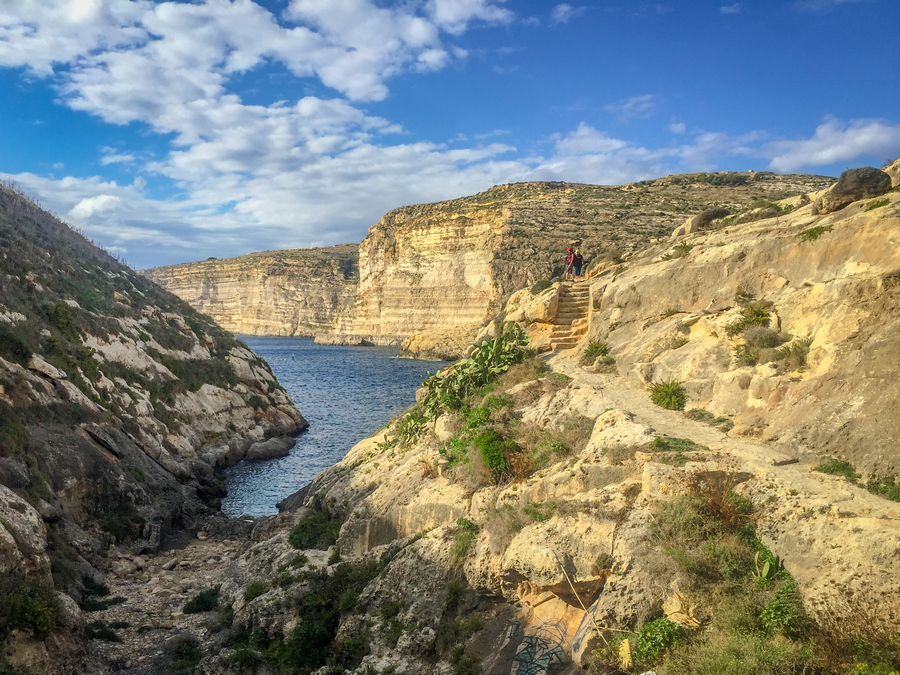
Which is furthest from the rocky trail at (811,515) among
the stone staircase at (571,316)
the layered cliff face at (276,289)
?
the layered cliff face at (276,289)

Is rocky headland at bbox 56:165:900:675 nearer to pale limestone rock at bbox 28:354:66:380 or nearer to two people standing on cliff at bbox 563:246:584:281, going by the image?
two people standing on cliff at bbox 563:246:584:281

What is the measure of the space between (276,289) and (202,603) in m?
130

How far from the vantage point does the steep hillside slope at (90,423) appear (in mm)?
12773

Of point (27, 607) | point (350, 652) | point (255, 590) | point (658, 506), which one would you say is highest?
point (658, 506)

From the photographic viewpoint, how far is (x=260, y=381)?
3859 centimetres

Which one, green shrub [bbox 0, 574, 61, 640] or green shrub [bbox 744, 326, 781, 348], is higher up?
green shrub [bbox 744, 326, 781, 348]

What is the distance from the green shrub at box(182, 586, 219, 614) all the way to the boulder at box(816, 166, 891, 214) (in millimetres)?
17591

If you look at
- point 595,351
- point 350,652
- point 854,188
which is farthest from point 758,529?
point 854,188

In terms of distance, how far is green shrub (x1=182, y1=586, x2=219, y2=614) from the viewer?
46.4ft

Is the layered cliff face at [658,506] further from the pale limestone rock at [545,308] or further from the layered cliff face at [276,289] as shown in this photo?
the layered cliff face at [276,289]

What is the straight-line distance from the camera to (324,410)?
43.0 m

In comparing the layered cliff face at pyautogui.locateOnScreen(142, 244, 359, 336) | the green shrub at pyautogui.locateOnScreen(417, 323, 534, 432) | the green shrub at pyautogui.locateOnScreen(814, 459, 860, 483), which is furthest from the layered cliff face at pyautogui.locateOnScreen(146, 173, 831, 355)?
the green shrub at pyautogui.locateOnScreen(814, 459, 860, 483)

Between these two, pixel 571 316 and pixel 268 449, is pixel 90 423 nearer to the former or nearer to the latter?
pixel 268 449

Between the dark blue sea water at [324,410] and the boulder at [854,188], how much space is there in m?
18.0
